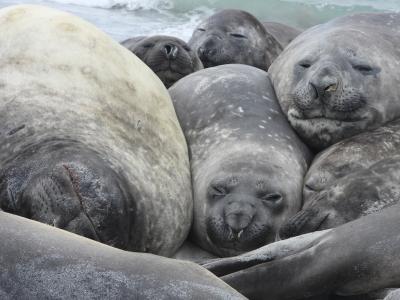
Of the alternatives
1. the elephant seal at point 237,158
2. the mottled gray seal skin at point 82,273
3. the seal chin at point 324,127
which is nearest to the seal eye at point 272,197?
the elephant seal at point 237,158

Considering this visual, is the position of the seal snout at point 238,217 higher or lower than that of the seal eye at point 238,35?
higher

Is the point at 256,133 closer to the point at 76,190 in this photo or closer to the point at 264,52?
the point at 76,190

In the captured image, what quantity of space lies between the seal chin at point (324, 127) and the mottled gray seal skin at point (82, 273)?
1.93 metres

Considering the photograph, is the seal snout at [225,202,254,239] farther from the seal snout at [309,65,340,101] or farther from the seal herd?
the seal snout at [309,65,340,101]

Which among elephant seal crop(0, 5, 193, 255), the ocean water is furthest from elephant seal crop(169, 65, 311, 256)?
the ocean water

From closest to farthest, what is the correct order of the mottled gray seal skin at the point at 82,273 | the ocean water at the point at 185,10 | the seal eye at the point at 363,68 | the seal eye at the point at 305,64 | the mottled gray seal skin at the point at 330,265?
the mottled gray seal skin at the point at 82,273 < the mottled gray seal skin at the point at 330,265 < the seal eye at the point at 363,68 < the seal eye at the point at 305,64 < the ocean water at the point at 185,10

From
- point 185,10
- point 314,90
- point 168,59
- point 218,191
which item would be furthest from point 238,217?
point 185,10

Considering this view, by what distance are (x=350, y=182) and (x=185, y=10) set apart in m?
12.9

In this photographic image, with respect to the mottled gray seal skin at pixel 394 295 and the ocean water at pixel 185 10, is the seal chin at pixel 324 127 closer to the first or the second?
the mottled gray seal skin at pixel 394 295

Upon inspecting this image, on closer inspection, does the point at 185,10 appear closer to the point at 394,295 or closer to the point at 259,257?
the point at 259,257

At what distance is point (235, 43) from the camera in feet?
22.8

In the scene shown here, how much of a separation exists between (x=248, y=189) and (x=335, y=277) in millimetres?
1181

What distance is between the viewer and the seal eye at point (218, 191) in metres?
4.10

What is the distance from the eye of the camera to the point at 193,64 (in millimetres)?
5973
